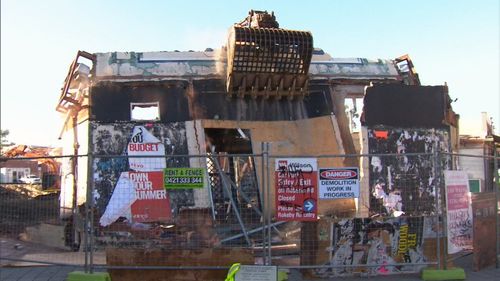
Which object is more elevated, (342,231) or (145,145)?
(145,145)

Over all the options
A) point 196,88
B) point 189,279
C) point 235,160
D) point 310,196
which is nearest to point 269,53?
point 196,88

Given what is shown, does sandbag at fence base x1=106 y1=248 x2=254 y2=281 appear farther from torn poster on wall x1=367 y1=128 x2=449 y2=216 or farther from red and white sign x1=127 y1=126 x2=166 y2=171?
torn poster on wall x1=367 y1=128 x2=449 y2=216

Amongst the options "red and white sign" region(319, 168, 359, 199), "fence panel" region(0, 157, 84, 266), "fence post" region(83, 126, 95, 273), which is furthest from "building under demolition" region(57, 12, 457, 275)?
"red and white sign" region(319, 168, 359, 199)

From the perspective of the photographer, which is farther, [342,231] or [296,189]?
[342,231]

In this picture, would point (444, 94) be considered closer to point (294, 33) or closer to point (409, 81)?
point (409, 81)

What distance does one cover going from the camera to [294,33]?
11438mm

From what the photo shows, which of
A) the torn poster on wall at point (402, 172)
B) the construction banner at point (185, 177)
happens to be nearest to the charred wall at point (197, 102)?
the torn poster on wall at point (402, 172)

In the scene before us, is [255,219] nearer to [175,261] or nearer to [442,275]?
[175,261]

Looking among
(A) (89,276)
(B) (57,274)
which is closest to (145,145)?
(B) (57,274)

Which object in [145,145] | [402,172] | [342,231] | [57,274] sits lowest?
[57,274]

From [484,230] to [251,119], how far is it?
5.31 m

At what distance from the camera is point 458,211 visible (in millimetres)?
8953

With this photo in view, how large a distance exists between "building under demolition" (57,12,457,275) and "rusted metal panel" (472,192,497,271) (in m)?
1.54

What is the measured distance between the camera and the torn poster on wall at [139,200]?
8.95 metres
